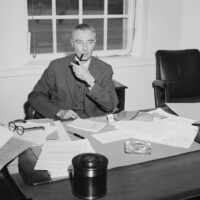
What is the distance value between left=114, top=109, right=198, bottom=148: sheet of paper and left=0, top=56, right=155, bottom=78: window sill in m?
1.56

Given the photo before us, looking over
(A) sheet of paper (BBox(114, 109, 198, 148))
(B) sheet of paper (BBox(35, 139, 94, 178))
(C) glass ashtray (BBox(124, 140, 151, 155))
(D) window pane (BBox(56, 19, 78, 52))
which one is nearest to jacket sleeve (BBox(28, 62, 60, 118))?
(A) sheet of paper (BBox(114, 109, 198, 148))

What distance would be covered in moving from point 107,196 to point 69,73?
1.42 meters

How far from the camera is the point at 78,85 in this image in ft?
8.13

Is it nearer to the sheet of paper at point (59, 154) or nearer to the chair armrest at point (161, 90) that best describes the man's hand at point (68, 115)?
the sheet of paper at point (59, 154)

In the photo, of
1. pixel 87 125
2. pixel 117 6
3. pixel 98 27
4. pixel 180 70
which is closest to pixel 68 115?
pixel 87 125

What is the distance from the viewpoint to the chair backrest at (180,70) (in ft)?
10.1

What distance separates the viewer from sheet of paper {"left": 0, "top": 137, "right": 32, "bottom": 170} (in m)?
1.37

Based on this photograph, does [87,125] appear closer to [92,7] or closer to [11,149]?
[11,149]

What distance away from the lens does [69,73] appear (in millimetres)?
2482

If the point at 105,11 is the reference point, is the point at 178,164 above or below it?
below

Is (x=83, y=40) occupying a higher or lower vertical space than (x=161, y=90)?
higher

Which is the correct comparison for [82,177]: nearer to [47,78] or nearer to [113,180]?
[113,180]

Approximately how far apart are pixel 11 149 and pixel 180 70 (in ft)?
6.69

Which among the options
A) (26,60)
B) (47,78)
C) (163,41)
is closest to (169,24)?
(163,41)
